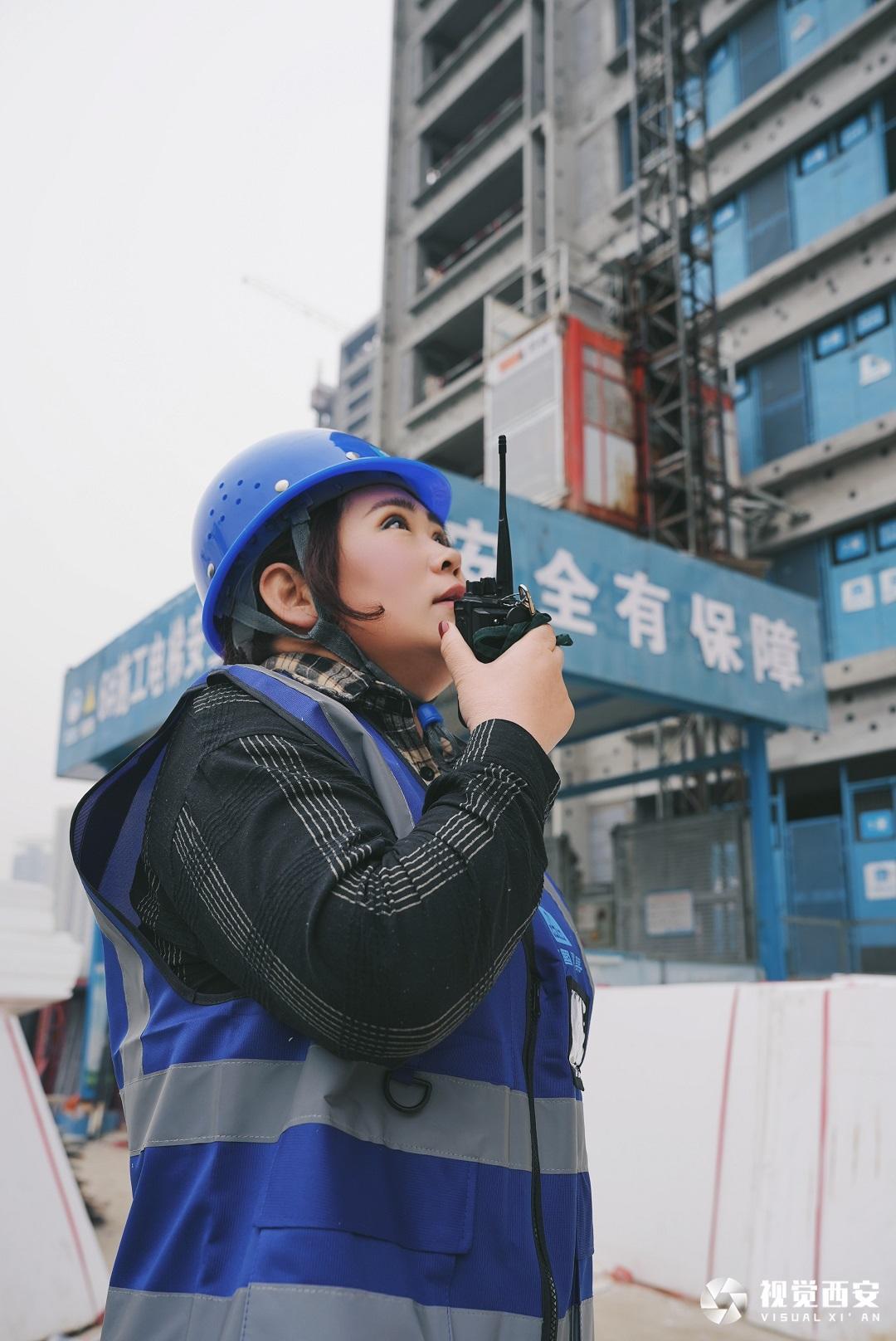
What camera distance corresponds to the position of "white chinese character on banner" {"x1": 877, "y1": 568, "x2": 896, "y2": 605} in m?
16.9

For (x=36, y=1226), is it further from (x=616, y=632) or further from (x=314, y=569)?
(x=616, y=632)

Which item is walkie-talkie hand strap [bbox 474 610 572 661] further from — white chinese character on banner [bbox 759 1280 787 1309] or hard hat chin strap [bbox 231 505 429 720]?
white chinese character on banner [bbox 759 1280 787 1309]

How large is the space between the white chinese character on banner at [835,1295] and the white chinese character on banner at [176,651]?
8262mm

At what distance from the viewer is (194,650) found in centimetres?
1022

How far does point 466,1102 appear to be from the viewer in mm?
1140

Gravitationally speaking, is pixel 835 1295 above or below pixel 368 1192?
below

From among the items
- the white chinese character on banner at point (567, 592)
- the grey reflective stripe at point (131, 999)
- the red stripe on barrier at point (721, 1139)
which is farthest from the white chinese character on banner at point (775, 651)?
the grey reflective stripe at point (131, 999)

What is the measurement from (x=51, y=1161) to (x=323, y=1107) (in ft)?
10.7

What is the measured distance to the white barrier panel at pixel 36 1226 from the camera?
3375 mm

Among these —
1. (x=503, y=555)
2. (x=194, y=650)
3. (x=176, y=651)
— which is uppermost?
(x=176, y=651)

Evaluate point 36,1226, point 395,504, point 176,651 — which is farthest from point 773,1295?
point 176,651

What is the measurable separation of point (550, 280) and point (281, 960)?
22432 mm

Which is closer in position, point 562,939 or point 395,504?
point 562,939

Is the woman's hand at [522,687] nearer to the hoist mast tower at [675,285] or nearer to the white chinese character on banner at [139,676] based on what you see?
the white chinese character on banner at [139,676]
